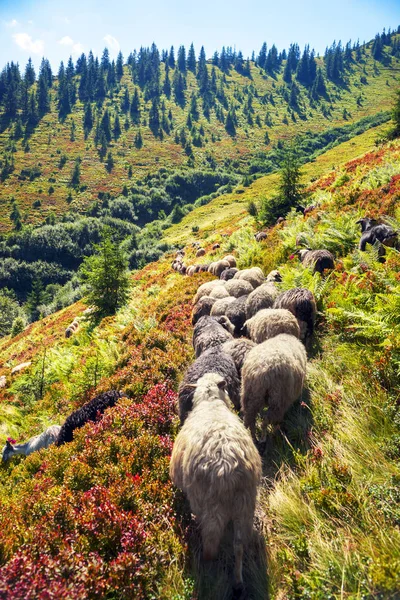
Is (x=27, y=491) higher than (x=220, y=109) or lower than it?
lower

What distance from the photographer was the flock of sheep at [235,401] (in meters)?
3.07

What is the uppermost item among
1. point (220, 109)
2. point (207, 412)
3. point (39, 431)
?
point (220, 109)

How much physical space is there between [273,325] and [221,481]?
3760 mm

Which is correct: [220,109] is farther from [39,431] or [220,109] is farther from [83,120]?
[39,431]

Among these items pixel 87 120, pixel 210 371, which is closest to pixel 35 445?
pixel 210 371

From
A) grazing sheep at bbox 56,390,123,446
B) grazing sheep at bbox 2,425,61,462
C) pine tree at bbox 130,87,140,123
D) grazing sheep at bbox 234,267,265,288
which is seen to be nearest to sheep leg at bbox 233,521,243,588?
grazing sheep at bbox 56,390,123,446

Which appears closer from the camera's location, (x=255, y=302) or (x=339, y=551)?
(x=339, y=551)

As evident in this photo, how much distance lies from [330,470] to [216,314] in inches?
244

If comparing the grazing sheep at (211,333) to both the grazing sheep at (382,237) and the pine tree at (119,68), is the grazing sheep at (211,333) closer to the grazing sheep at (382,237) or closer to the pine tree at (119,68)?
the grazing sheep at (382,237)

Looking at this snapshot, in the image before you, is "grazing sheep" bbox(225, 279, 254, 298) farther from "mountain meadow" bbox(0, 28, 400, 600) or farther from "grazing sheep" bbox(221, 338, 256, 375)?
"grazing sheep" bbox(221, 338, 256, 375)

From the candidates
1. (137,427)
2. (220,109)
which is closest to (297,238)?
(137,427)

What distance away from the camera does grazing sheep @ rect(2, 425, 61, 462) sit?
6637 millimetres

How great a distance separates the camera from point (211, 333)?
735cm

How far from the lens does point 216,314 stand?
9445mm
